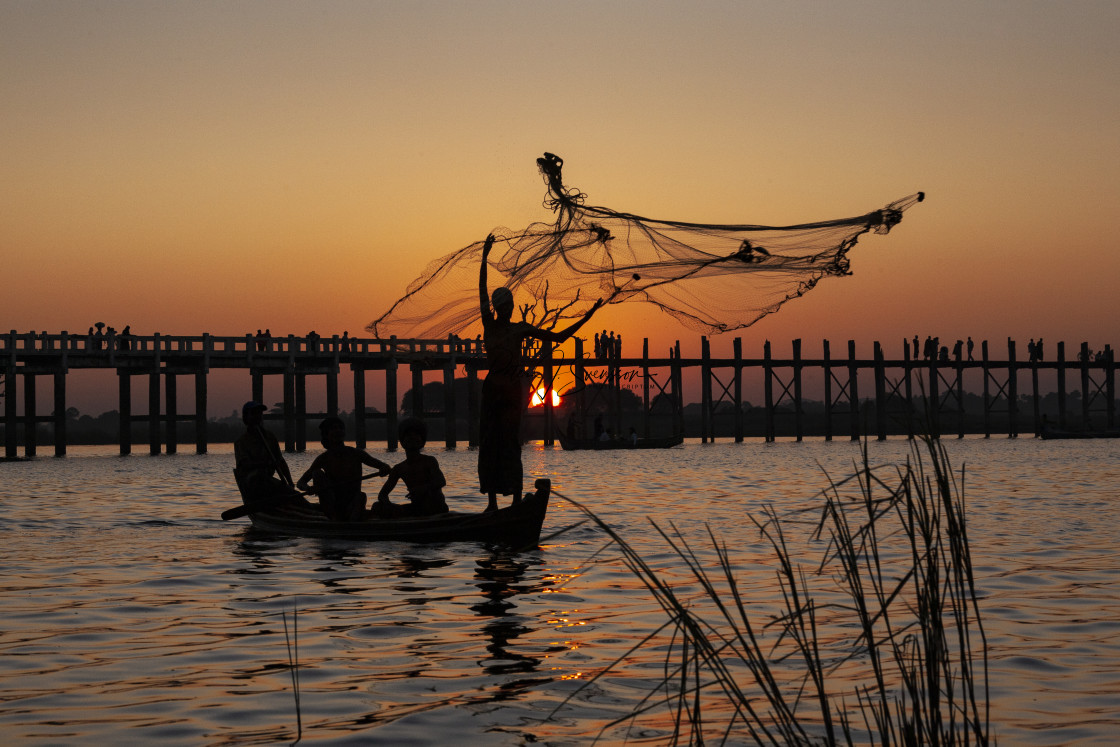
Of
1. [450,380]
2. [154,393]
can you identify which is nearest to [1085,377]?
[450,380]

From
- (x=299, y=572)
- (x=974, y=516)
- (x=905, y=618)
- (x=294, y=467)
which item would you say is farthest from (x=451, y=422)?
A: (x=905, y=618)

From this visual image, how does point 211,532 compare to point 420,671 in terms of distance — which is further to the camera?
point 211,532

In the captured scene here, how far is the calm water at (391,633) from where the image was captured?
18.1 ft

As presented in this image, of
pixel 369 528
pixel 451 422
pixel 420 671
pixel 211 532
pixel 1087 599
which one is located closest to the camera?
pixel 420 671

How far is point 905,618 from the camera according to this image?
8.12 m

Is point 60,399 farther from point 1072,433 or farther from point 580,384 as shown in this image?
point 1072,433

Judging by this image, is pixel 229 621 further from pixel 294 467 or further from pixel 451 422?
pixel 451 422

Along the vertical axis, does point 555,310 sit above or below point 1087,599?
above

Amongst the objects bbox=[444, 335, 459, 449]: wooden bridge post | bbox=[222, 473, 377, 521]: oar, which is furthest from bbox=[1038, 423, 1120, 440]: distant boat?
bbox=[222, 473, 377, 521]: oar

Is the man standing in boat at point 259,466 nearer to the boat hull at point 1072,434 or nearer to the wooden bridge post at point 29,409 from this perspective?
the wooden bridge post at point 29,409

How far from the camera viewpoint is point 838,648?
7.15 metres

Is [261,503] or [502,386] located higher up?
[502,386]

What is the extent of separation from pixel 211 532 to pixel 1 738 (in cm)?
1113

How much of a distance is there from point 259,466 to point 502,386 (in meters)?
3.80
